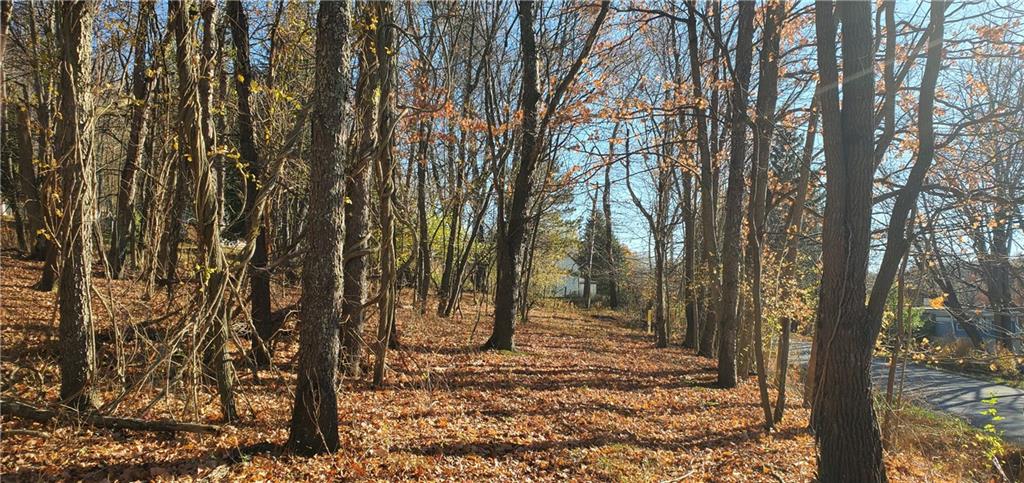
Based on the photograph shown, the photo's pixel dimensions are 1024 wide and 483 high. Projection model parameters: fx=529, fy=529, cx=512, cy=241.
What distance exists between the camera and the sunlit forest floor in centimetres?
414

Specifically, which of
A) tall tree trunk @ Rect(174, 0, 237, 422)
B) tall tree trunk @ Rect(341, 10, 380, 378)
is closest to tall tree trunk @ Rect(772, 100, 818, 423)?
tall tree trunk @ Rect(341, 10, 380, 378)

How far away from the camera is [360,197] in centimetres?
642

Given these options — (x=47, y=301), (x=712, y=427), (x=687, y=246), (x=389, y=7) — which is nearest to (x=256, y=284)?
(x=389, y=7)

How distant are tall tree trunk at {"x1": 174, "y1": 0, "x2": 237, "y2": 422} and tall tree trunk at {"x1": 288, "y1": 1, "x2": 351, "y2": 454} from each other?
2.45 ft

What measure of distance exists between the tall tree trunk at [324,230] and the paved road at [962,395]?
11.1 metres

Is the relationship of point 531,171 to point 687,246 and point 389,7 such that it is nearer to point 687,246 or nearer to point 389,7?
point 389,7

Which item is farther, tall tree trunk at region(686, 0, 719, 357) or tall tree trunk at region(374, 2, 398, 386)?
tall tree trunk at region(686, 0, 719, 357)

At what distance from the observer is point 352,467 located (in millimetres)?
4336

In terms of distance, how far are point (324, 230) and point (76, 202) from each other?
7.00ft

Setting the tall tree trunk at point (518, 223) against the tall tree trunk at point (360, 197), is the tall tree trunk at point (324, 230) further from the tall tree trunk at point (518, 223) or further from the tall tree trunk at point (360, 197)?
the tall tree trunk at point (518, 223)

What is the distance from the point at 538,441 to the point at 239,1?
608 cm

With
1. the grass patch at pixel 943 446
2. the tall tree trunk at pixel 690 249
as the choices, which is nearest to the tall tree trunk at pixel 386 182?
the grass patch at pixel 943 446

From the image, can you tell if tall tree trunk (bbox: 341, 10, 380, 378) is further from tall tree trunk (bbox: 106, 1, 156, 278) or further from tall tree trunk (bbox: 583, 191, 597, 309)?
tall tree trunk (bbox: 583, 191, 597, 309)

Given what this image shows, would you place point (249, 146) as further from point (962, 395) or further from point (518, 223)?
point (962, 395)
